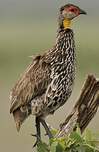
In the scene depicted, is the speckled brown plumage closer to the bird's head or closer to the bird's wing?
the bird's wing

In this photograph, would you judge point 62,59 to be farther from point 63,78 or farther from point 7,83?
point 7,83

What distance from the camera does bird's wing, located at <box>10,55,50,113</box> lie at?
6703mm

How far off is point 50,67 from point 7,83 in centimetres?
689

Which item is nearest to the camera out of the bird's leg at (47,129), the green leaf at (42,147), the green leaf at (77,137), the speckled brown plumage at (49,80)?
the green leaf at (77,137)

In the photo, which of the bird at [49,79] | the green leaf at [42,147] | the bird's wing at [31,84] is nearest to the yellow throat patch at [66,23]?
the bird at [49,79]

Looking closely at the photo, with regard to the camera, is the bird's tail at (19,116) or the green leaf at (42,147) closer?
the green leaf at (42,147)

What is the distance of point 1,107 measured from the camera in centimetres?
1252

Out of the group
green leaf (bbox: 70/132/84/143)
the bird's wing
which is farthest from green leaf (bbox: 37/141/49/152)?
the bird's wing

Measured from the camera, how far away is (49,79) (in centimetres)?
694

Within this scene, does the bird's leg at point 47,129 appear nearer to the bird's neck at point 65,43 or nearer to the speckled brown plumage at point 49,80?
the speckled brown plumage at point 49,80

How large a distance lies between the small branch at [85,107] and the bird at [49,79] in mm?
809

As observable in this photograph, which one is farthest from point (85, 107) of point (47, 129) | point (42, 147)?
point (47, 129)

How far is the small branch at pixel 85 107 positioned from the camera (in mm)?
5953

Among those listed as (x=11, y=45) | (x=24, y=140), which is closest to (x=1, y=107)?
(x=24, y=140)
